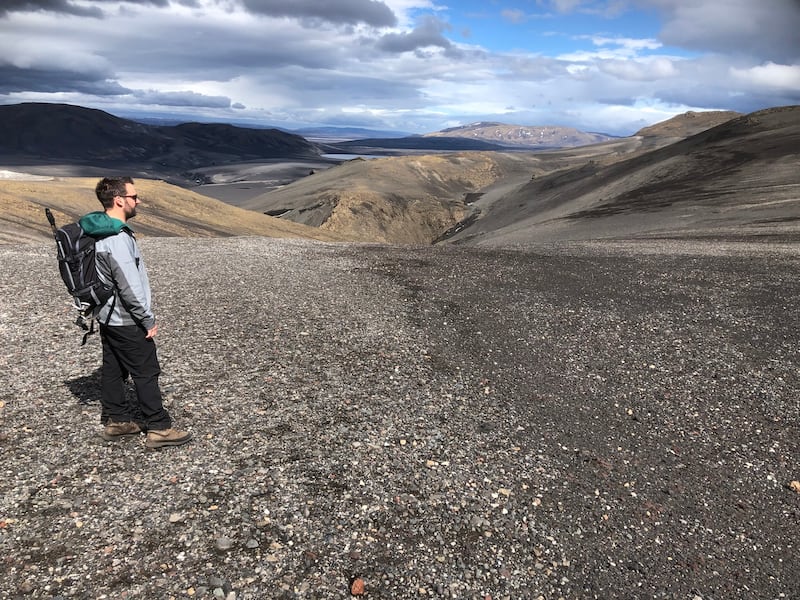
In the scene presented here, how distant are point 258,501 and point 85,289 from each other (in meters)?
3.12

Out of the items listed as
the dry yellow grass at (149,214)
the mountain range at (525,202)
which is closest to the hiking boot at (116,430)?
the dry yellow grass at (149,214)

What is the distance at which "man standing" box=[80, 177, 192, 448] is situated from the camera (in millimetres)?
5867

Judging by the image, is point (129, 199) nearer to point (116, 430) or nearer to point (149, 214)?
point (116, 430)

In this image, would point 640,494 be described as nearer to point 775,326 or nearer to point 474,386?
point 474,386

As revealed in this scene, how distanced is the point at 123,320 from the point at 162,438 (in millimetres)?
1681

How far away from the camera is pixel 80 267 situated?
5.92 metres

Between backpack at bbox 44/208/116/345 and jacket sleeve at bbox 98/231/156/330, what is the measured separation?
0.17 metres

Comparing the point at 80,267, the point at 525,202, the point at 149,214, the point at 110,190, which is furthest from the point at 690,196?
the point at 80,267

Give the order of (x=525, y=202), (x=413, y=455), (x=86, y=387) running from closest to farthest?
(x=413, y=455) → (x=86, y=387) → (x=525, y=202)

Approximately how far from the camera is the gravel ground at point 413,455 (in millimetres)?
5250

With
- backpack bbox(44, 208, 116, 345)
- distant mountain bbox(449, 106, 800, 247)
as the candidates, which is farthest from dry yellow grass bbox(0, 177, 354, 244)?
backpack bbox(44, 208, 116, 345)

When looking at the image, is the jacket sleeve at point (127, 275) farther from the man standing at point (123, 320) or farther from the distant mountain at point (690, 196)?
the distant mountain at point (690, 196)

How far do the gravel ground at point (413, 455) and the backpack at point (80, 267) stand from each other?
215 centimetres

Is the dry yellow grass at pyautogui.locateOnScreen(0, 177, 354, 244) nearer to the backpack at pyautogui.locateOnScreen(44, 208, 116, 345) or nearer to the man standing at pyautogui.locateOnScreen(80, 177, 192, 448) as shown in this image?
the man standing at pyautogui.locateOnScreen(80, 177, 192, 448)
